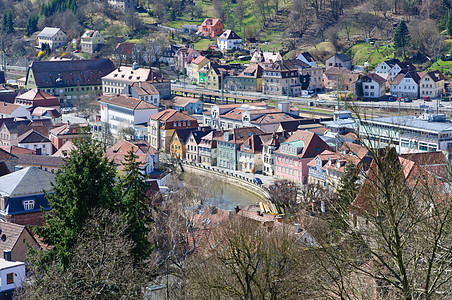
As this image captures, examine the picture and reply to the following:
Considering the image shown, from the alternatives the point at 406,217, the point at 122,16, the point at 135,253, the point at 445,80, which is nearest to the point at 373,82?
the point at 445,80

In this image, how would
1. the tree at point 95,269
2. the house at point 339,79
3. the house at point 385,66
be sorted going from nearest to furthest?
the tree at point 95,269 < the house at point 339,79 < the house at point 385,66

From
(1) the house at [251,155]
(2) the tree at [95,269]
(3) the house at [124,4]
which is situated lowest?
(1) the house at [251,155]

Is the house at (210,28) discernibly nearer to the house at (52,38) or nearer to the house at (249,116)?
the house at (52,38)

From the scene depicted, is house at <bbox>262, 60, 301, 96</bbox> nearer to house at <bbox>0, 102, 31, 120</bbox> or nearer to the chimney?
house at <bbox>0, 102, 31, 120</bbox>

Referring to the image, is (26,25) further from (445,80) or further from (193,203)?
(193,203)

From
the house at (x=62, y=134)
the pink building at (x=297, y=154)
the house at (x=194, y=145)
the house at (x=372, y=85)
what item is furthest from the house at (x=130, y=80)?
the pink building at (x=297, y=154)

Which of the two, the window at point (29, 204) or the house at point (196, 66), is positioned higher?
the house at point (196, 66)

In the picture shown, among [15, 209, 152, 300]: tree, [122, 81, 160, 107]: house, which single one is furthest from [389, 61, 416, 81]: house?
[15, 209, 152, 300]: tree

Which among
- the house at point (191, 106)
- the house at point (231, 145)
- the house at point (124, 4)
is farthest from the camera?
the house at point (124, 4)
